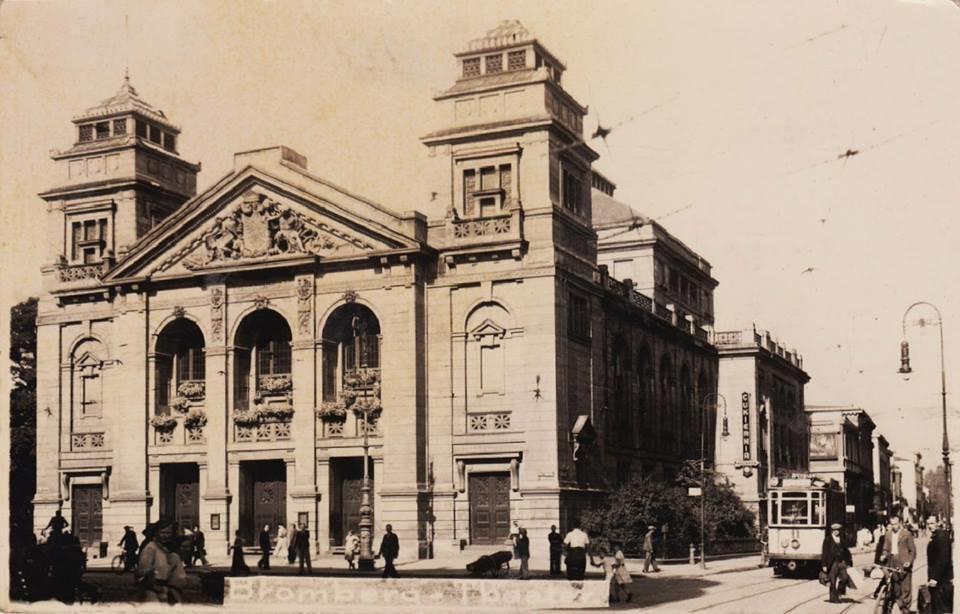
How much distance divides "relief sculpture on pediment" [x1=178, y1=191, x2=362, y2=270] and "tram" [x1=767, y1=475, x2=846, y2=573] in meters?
17.3

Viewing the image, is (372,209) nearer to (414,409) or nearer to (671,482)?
(414,409)

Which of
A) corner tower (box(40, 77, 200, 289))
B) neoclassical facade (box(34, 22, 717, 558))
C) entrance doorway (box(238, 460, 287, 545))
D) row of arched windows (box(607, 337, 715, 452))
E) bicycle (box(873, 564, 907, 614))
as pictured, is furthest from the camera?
row of arched windows (box(607, 337, 715, 452))

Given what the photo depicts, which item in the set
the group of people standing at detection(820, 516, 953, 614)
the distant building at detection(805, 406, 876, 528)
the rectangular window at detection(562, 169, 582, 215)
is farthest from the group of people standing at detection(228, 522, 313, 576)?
the distant building at detection(805, 406, 876, 528)

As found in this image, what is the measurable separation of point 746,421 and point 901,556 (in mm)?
49514

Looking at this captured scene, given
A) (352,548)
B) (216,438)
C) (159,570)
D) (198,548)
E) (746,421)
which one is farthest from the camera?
(746,421)

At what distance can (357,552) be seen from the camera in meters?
44.0

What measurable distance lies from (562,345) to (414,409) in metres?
5.76

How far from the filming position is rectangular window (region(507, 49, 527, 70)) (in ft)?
151

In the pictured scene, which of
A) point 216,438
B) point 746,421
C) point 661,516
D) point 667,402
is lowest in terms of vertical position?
point 661,516

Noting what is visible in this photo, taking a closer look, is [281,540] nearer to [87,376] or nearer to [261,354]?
[261,354]

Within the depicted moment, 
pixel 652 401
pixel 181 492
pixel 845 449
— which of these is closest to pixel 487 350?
pixel 181 492

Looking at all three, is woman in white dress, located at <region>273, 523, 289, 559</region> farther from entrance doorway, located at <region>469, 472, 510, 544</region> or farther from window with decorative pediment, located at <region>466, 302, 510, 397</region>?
window with decorative pediment, located at <region>466, 302, 510, 397</region>

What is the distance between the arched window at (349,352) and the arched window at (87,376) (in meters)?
9.98

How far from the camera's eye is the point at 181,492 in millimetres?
51375
